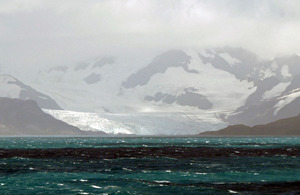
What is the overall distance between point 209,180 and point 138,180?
19.3 feet

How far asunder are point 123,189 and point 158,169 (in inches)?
703

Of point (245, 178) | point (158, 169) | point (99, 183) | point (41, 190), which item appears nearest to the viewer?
point (41, 190)

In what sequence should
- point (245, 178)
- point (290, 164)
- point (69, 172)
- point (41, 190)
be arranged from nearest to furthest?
1. point (41, 190)
2. point (245, 178)
3. point (69, 172)
4. point (290, 164)

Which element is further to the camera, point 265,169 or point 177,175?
point 265,169

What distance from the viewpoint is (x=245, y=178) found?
5006 cm

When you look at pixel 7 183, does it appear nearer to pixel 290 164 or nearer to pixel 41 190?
pixel 41 190

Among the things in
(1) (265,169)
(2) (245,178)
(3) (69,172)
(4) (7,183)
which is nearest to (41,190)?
(4) (7,183)

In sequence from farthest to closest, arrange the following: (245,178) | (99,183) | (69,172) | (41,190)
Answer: (69,172)
(245,178)
(99,183)
(41,190)

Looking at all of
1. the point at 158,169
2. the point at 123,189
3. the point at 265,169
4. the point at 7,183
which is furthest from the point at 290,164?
the point at 7,183

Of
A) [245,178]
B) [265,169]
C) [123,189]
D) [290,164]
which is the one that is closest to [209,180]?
[245,178]

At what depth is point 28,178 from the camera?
5028 centimetres

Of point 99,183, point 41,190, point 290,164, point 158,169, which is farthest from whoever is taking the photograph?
point 290,164

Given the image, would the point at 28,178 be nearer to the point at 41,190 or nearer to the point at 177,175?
the point at 41,190

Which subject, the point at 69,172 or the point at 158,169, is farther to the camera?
the point at 158,169
